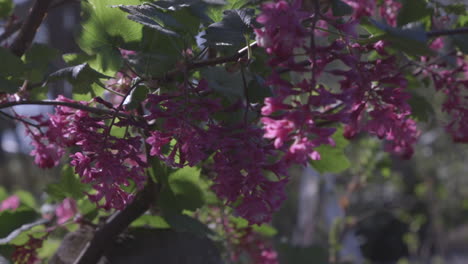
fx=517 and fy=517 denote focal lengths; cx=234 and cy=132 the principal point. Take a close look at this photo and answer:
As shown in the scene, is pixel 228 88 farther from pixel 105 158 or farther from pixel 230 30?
pixel 105 158

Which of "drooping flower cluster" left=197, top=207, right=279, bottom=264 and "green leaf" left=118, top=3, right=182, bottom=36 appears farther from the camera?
"drooping flower cluster" left=197, top=207, right=279, bottom=264

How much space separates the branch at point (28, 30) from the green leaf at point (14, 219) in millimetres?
324

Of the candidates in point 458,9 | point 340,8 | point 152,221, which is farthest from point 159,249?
point 458,9

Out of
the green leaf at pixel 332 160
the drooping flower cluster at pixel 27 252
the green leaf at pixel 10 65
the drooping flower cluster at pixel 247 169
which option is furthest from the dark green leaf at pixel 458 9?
the drooping flower cluster at pixel 27 252

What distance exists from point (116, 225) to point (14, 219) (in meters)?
0.25

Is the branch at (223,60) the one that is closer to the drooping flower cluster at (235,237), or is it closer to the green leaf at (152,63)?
the green leaf at (152,63)

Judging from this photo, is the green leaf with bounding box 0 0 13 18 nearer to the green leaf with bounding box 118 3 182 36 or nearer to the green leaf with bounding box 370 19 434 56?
the green leaf with bounding box 118 3 182 36

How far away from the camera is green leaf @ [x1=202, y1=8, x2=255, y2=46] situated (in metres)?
0.69

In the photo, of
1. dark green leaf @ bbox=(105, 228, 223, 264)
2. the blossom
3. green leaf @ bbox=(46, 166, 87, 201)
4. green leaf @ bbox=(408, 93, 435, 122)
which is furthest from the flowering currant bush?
green leaf @ bbox=(408, 93, 435, 122)

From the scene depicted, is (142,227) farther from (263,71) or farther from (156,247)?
(263,71)

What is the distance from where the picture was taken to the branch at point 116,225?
3.11 ft

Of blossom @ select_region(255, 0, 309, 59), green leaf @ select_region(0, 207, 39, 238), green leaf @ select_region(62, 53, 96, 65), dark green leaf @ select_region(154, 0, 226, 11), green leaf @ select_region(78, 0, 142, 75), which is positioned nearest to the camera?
blossom @ select_region(255, 0, 309, 59)

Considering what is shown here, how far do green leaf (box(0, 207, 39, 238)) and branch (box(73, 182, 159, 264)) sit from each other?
16cm

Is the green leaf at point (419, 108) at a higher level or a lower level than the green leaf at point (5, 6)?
lower
